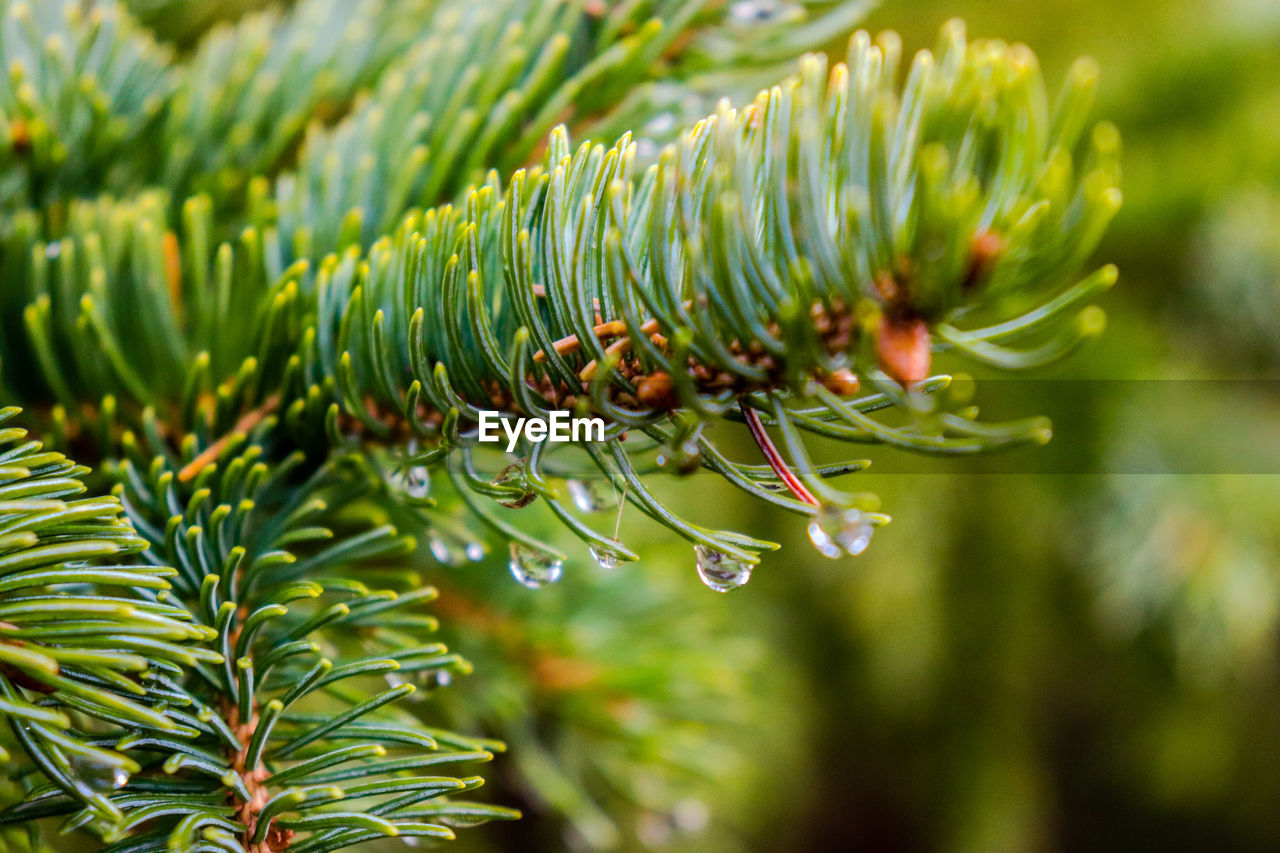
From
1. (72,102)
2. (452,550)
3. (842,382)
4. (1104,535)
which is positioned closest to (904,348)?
(842,382)

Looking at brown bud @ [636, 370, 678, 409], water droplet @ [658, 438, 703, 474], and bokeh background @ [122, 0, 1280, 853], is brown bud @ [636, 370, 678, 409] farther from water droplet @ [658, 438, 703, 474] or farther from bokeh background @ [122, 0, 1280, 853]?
bokeh background @ [122, 0, 1280, 853]

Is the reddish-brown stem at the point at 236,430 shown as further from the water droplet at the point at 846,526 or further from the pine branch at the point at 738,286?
the water droplet at the point at 846,526

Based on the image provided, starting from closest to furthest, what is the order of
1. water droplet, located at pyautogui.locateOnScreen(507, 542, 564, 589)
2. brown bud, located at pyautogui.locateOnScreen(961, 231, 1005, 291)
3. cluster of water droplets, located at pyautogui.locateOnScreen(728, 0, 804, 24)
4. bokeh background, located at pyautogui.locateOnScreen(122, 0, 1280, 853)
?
brown bud, located at pyautogui.locateOnScreen(961, 231, 1005, 291) → water droplet, located at pyautogui.locateOnScreen(507, 542, 564, 589) → cluster of water droplets, located at pyautogui.locateOnScreen(728, 0, 804, 24) → bokeh background, located at pyautogui.locateOnScreen(122, 0, 1280, 853)

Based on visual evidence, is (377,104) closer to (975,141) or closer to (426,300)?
(426,300)

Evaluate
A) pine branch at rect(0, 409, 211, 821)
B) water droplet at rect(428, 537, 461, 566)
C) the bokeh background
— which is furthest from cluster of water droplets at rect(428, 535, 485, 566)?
the bokeh background

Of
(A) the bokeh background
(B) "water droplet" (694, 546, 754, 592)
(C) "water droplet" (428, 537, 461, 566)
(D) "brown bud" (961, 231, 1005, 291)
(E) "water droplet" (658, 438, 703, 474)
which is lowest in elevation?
(A) the bokeh background
